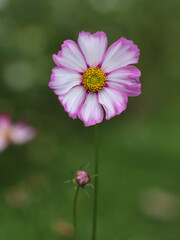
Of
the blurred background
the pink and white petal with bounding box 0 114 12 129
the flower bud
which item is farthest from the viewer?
the pink and white petal with bounding box 0 114 12 129

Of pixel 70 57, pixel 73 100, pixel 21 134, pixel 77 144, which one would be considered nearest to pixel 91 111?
pixel 73 100

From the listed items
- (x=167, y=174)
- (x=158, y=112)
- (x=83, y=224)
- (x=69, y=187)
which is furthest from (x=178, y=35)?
(x=83, y=224)

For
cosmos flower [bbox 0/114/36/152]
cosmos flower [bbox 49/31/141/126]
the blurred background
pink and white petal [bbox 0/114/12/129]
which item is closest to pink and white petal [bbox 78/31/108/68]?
cosmos flower [bbox 49/31/141/126]

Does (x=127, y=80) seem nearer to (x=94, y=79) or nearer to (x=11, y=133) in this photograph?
(x=94, y=79)

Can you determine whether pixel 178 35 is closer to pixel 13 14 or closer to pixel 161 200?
pixel 13 14

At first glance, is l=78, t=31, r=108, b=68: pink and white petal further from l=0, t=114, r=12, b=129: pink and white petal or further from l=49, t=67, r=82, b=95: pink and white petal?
l=0, t=114, r=12, b=129: pink and white petal

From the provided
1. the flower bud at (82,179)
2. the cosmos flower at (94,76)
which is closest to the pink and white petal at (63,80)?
the cosmos flower at (94,76)

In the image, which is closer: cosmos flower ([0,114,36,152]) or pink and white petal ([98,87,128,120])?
pink and white petal ([98,87,128,120])
